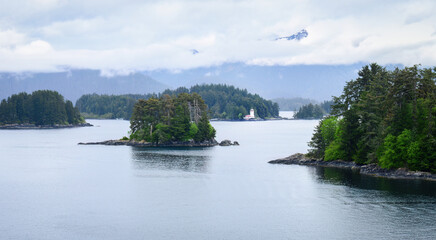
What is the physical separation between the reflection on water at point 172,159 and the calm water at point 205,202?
67 centimetres

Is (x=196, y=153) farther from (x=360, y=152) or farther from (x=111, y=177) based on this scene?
(x=360, y=152)

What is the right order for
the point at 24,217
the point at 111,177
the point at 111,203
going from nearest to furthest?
1. the point at 24,217
2. the point at 111,203
3. the point at 111,177

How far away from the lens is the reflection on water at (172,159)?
326 ft

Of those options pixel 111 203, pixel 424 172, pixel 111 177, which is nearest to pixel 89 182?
pixel 111 177

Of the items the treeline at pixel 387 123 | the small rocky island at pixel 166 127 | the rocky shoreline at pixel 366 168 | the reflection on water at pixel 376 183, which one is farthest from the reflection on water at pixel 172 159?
the treeline at pixel 387 123

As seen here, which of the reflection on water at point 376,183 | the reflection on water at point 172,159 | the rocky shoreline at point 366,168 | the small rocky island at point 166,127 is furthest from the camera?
the small rocky island at point 166,127

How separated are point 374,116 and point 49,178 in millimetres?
62785

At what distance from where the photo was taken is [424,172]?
77188 millimetres

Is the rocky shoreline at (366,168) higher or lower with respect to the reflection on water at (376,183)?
higher

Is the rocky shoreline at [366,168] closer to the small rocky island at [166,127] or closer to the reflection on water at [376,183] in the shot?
the reflection on water at [376,183]

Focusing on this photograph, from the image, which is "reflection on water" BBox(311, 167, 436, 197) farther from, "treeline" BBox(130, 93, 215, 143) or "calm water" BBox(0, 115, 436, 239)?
"treeline" BBox(130, 93, 215, 143)

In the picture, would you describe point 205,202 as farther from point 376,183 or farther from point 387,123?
point 387,123

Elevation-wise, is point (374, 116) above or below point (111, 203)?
above

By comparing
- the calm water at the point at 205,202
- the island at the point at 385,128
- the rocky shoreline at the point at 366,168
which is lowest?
the calm water at the point at 205,202
